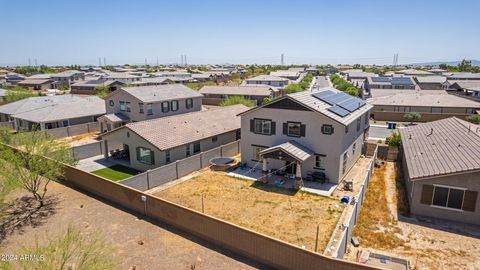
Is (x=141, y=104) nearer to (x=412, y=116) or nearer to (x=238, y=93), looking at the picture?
(x=238, y=93)

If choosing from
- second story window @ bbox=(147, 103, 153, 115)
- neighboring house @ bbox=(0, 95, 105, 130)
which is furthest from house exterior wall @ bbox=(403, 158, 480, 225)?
neighboring house @ bbox=(0, 95, 105, 130)

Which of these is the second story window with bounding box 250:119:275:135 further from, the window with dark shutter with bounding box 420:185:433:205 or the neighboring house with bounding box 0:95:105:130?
the neighboring house with bounding box 0:95:105:130

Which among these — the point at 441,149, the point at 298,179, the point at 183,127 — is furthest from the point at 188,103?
the point at 441,149

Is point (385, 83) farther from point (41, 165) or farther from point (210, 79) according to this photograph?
point (41, 165)

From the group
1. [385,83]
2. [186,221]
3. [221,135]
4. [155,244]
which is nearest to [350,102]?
[221,135]

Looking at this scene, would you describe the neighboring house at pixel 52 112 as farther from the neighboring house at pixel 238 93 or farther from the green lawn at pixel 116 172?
the neighboring house at pixel 238 93

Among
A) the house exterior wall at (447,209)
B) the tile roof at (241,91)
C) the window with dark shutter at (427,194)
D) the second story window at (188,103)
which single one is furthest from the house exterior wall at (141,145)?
the tile roof at (241,91)
